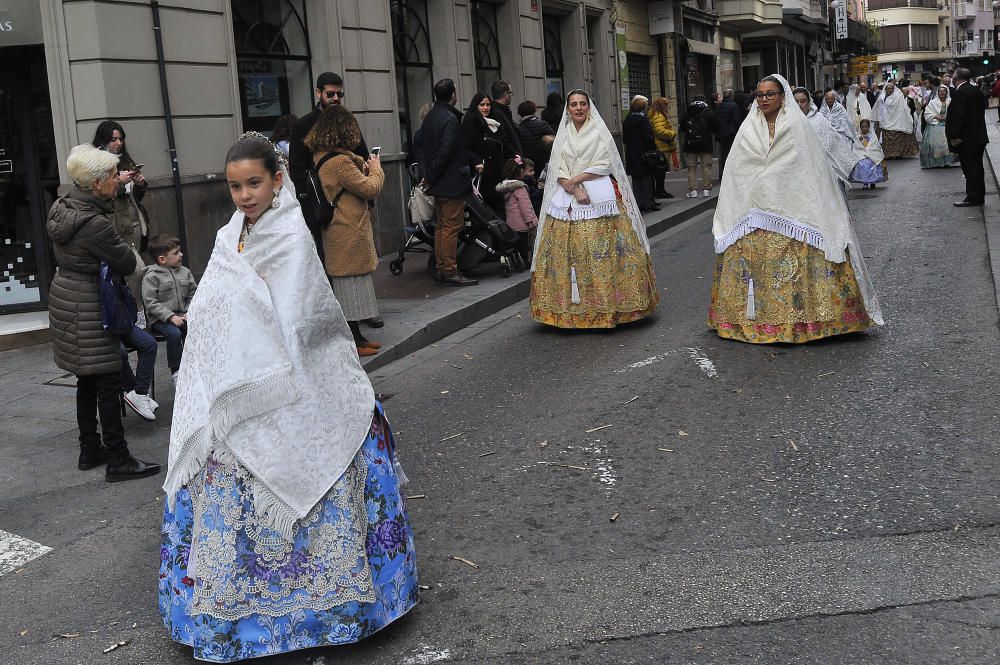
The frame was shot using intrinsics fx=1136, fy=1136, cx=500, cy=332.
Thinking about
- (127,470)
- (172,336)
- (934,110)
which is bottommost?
(127,470)

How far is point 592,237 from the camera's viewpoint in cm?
885

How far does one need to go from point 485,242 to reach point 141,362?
538cm

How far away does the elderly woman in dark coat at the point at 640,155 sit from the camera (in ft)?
58.4

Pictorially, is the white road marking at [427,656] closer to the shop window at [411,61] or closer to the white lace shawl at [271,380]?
the white lace shawl at [271,380]

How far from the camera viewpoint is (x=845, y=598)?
384 centimetres

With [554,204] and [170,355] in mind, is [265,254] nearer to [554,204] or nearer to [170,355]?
[170,355]

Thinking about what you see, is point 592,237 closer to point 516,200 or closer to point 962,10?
point 516,200

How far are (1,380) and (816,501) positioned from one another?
6275 millimetres

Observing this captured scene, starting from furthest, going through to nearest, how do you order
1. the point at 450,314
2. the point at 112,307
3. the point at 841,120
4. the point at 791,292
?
the point at 841,120, the point at 450,314, the point at 791,292, the point at 112,307

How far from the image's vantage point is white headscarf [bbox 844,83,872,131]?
25.0 meters

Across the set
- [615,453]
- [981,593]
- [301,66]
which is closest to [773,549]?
[981,593]

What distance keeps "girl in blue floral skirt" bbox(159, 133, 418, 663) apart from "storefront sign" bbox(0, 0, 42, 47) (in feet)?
24.8

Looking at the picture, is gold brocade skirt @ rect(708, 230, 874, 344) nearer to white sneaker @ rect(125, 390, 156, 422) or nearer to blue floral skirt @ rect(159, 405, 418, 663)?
white sneaker @ rect(125, 390, 156, 422)

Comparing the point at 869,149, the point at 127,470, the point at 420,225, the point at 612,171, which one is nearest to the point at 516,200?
the point at 420,225
